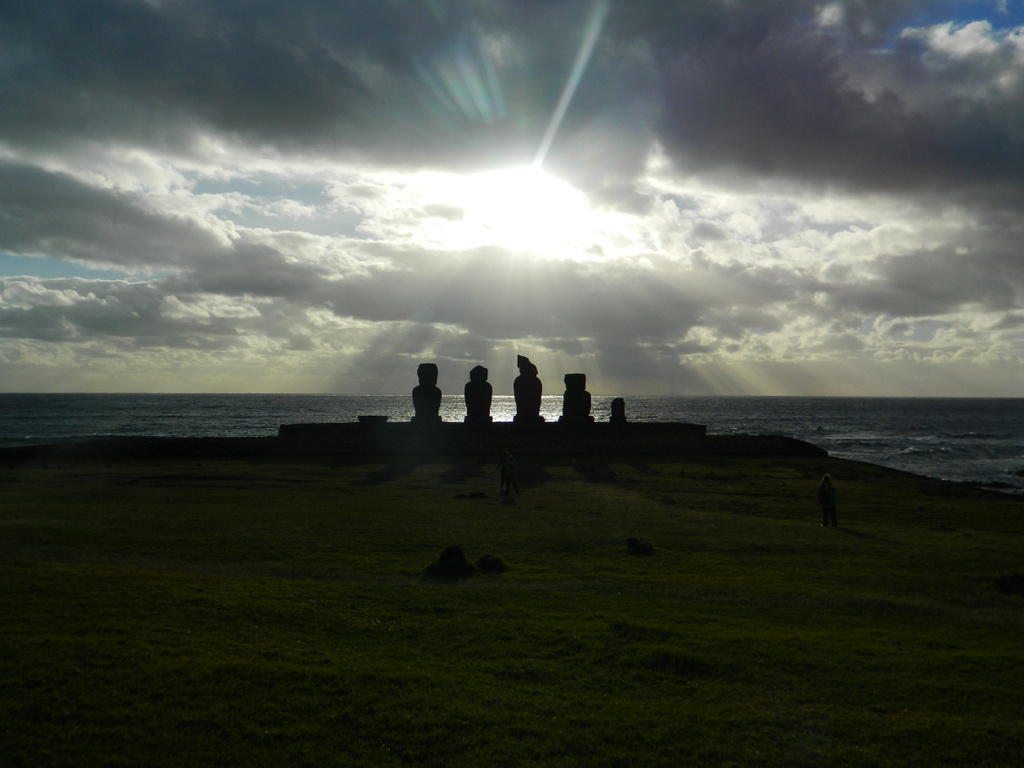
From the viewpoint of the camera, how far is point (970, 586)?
13.8 meters

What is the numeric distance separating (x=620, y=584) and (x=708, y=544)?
4935 millimetres

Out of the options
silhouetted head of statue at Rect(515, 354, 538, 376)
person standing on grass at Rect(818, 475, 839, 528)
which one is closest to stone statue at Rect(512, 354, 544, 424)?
silhouetted head of statue at Rect(515, 354, 538, 376)

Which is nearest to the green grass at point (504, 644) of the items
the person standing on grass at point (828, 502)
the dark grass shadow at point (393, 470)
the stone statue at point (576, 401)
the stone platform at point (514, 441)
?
the person standing on grass at point (828, 502)

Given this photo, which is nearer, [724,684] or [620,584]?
[724,684]

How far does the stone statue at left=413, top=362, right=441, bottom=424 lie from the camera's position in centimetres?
4772

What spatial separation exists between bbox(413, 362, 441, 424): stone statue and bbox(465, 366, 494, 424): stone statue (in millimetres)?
2221

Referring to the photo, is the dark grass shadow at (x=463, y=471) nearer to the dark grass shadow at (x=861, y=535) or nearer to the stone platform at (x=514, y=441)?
the stone platform at (x=514, y=441)

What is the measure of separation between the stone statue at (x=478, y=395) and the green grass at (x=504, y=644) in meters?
27.9

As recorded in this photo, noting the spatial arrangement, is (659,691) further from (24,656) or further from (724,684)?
(24,656)

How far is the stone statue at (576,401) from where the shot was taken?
49.9 metres

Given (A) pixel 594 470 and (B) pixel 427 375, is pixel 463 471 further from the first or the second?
(B) pixel 427 375

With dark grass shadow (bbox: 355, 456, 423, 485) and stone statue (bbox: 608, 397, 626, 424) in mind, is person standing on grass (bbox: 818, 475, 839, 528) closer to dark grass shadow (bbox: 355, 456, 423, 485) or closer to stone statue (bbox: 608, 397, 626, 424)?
dark grass shadow (bbox: 355, 456, 423, 485)

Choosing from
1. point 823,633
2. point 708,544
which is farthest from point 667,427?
point 823,633

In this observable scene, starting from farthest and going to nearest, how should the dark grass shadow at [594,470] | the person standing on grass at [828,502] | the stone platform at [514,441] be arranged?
the stone platform at [514,441] < the dark grass shadow at [594,470] < the person standing on grass at [828,502]
